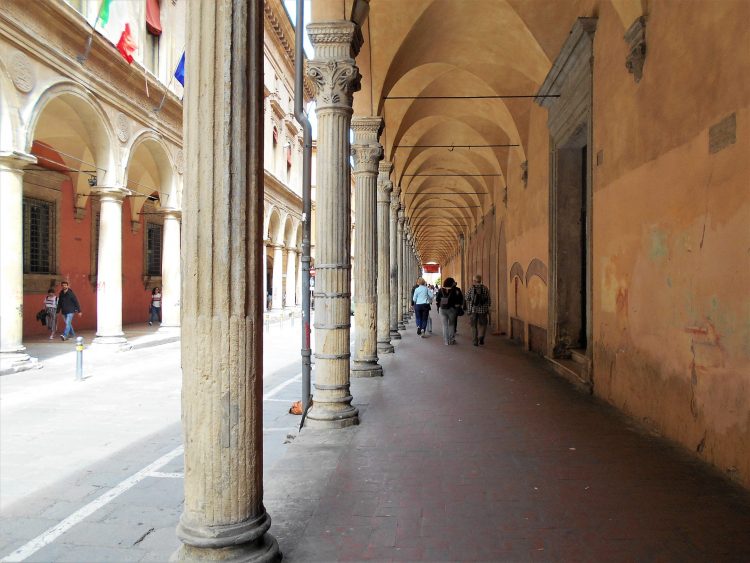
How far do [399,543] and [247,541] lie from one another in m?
0.85

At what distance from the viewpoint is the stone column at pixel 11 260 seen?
1054cm

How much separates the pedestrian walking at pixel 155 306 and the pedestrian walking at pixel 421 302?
9.89 m

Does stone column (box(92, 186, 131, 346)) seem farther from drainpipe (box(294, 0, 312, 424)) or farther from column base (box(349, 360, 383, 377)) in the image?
drainpipe (box(294, 0, 312, 424))

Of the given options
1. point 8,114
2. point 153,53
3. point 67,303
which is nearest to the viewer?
point 8,114

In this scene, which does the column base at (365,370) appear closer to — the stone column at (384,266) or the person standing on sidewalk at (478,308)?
the stone column at (384,266)

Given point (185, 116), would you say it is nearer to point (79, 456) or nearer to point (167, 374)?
point (79, 456)

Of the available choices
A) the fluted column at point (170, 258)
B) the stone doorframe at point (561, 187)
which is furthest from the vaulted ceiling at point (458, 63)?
the fluted column at point (170, 258)

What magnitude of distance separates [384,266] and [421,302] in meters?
4.22

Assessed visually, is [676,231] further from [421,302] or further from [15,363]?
[421,302]

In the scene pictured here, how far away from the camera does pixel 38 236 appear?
1688 cm

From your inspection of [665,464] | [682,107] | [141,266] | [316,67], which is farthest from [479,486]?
[141,266]

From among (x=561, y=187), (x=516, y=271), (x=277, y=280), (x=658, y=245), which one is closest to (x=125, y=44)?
(x=561, y=187)

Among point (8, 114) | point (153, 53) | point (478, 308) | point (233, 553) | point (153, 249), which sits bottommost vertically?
point (233, 553)

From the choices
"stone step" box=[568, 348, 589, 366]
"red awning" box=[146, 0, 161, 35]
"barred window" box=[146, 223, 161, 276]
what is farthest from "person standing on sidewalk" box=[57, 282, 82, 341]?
"stone step" box=[568, 348, 589, 366]
